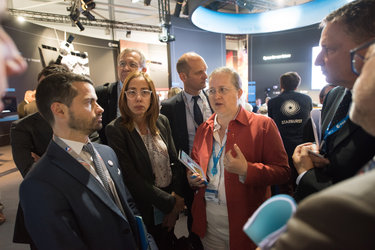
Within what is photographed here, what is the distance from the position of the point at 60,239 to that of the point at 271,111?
3.37 meters

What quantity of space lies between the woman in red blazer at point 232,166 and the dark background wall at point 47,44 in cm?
464

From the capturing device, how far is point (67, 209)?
1079 mm

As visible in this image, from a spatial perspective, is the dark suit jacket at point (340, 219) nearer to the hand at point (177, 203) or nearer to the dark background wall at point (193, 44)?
the hand at point (177, 203)

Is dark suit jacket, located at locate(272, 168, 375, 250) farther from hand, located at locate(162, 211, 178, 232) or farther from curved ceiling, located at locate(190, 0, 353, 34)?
curved ceiling, located at locate(190, 0, 353, 34)

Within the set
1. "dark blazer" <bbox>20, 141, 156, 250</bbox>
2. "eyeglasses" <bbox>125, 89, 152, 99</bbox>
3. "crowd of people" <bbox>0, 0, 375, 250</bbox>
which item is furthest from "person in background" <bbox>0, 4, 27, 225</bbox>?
"eyeglasses" <bbox>125, 89, 152, 99</bbox>

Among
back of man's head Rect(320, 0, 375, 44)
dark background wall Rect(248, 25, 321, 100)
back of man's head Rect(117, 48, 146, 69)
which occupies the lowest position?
back of man's head Rect(320, 0, 375, 44)

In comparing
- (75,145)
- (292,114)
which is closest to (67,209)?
(75,145)

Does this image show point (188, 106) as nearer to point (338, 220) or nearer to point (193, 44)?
point (338, 220)

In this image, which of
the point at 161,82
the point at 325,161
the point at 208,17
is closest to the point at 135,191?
the point at 325,161

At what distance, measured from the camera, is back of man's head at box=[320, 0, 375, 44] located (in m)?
0.94

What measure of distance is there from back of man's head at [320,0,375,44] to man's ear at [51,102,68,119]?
156 cm

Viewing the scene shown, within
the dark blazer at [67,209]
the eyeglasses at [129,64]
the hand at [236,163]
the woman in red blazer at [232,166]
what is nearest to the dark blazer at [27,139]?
the dark blazer at [67,209]

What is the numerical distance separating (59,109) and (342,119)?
5.18 feet

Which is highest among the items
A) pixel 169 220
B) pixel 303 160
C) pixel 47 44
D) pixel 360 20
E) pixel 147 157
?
pixel 47 44
